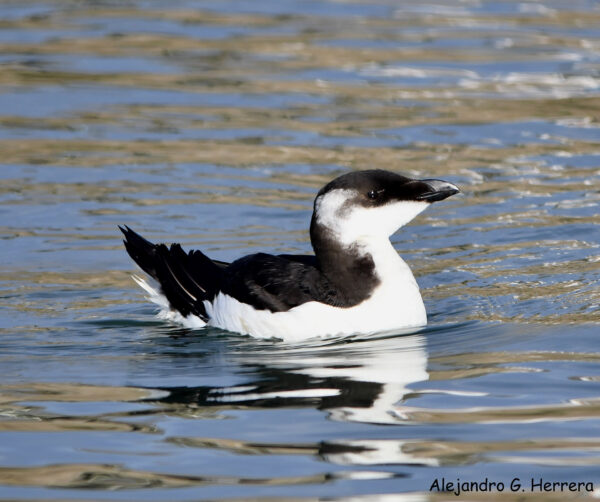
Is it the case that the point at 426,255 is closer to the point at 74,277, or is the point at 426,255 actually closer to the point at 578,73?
the point at 74,277

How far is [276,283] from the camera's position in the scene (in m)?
7.95

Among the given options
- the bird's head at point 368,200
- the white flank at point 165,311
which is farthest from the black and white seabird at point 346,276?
the white flank at point 165,311

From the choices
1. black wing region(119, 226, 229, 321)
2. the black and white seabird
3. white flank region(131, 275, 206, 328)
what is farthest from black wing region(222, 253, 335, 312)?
white flank region(131, 275, 206, 328)

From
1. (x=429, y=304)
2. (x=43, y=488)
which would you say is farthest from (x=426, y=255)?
(x=43, y=488)

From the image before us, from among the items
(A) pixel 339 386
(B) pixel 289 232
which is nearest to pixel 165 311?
(A) pixel 339 386

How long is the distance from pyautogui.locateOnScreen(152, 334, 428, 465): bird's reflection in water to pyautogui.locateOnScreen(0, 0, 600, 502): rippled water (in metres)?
0.02

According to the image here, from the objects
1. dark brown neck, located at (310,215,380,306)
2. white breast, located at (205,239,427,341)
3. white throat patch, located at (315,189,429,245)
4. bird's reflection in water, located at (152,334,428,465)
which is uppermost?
white throat patch, located at (315,189,429,245)

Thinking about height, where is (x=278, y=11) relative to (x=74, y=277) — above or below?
above

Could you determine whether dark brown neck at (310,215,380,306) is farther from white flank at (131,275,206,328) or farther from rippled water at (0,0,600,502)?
white flank at (131,275,206,328)

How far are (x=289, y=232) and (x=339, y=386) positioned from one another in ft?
13.4

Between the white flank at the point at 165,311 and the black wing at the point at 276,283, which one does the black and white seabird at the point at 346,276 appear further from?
the white flank at the point at 165,311

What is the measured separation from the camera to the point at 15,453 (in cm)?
604

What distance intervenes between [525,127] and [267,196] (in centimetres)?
354

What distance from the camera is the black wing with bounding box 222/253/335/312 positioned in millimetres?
7867
